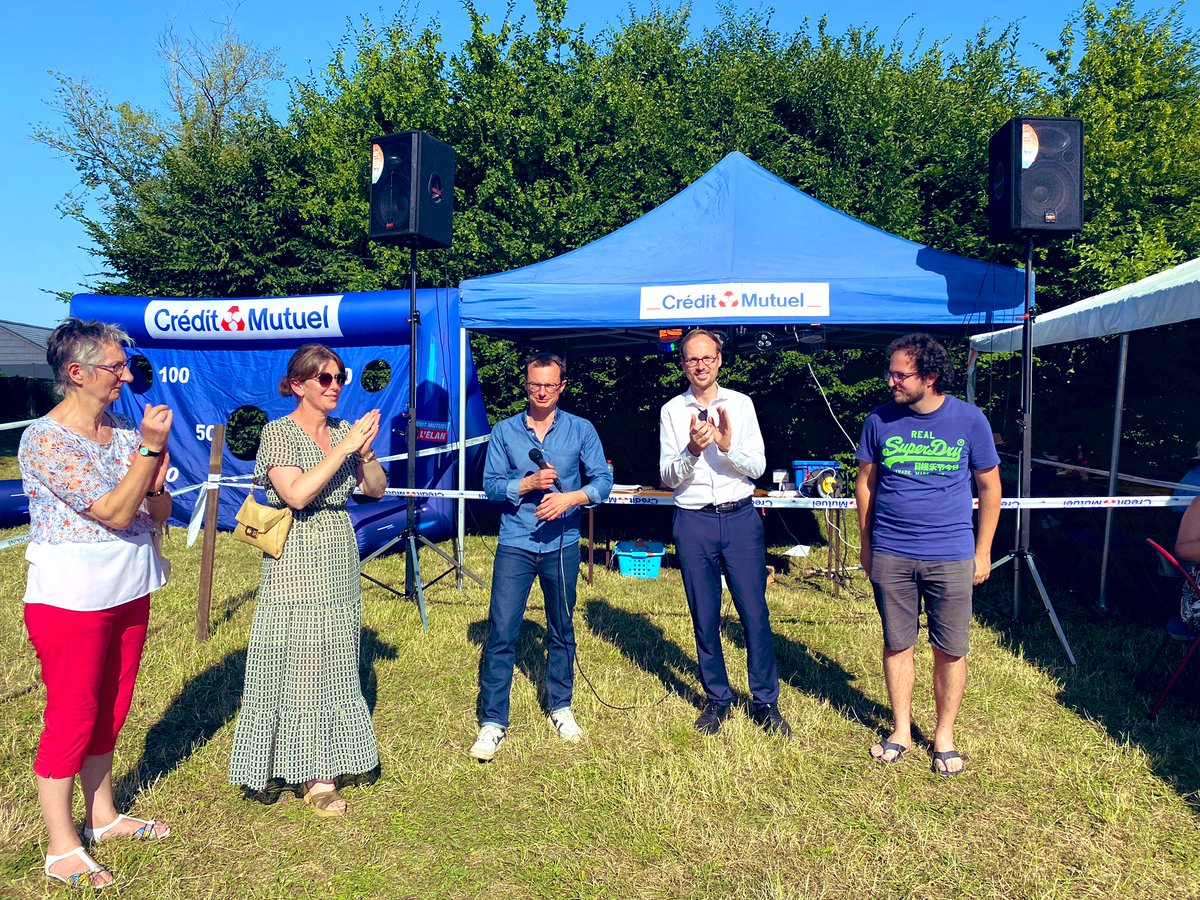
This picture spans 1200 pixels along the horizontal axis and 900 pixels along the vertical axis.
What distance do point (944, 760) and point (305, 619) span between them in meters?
2.60

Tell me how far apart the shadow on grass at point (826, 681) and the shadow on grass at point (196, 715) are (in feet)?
7.17

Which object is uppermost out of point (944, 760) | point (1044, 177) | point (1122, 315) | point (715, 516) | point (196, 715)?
point (1044, 177)

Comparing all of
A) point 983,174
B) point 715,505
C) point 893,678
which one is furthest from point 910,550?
point 983,174

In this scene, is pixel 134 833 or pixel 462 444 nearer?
pixel 134 833

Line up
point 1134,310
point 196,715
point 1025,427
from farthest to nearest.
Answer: point 1134,310 < point 1025,427 < point 196,715

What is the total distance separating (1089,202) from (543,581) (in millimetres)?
10288

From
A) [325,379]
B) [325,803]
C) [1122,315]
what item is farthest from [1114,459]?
[325,803]

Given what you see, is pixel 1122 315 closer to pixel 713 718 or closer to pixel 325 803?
pixel 713 718

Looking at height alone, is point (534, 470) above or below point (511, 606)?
above

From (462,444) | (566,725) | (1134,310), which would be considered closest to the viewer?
(566,725)

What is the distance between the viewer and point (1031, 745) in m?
3.60

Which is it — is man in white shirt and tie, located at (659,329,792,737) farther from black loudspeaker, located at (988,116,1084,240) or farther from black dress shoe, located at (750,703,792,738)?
black loudspeaker, located at (988,116,1084,240)

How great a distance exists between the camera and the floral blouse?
2416 millimetres

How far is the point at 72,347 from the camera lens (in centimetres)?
246
